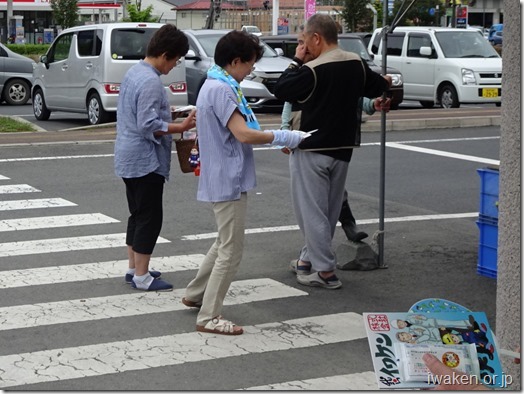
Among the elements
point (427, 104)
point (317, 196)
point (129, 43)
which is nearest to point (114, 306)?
point (317, 196)

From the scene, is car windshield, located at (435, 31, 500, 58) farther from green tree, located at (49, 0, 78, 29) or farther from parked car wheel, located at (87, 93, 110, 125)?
green tree, located at (49, 0, 78, 29)

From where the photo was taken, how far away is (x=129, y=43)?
18.3 m

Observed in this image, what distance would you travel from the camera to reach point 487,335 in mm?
4965

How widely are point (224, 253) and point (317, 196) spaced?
1288 mm

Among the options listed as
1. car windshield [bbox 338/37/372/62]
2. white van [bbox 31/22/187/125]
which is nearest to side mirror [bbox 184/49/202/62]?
white van [bbox 31/22/187/125]

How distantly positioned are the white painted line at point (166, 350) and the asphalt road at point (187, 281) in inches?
0.5

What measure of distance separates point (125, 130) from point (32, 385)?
2.33 metres

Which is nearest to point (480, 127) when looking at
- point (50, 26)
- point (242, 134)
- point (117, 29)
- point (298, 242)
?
point (117, 29)

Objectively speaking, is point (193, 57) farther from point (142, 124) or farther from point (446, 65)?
point (142, 124)

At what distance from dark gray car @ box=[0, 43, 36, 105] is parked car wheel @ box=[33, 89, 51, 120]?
3.69 m

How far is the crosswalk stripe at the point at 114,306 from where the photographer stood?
6883 mm

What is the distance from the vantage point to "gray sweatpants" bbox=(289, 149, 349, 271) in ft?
24.6

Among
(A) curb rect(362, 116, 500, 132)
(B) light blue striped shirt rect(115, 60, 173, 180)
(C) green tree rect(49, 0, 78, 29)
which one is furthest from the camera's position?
(C) green tree rect(49, 0, 78, 29)

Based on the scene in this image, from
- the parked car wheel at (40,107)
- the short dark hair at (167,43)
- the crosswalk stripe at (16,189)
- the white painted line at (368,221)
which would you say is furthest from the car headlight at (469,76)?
the short dark hair at (167,43)
